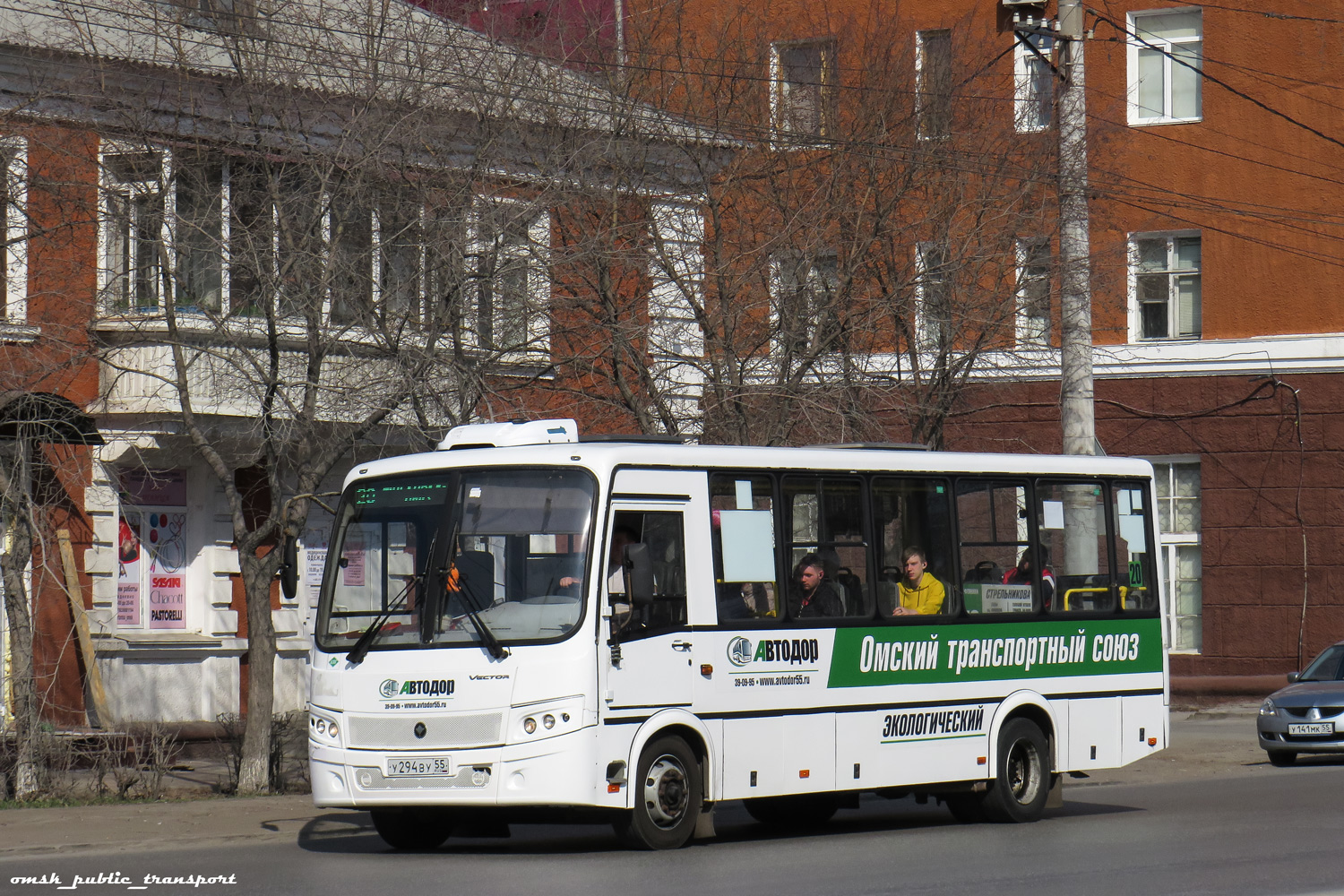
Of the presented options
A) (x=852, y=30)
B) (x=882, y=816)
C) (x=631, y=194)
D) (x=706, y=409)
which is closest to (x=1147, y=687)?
(x=882, y=816)

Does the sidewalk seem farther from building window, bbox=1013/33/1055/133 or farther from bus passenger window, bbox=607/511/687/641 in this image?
A: building window, bbox=1013/33/1055/133

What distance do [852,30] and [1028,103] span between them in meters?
2.37

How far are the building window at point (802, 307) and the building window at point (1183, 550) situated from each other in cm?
1184

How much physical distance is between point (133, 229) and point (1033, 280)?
411 inches

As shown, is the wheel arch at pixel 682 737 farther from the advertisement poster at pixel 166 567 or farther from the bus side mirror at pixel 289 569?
the advertisement poster at pixel 166 567

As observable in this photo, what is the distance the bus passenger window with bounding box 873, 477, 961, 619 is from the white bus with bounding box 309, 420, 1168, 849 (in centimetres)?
2

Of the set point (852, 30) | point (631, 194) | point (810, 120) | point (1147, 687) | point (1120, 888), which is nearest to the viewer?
point (1120, 888)

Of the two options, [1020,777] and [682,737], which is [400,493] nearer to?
[682,737]

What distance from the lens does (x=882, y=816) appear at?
642 inches

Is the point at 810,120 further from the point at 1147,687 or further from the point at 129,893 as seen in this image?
the point at 129,893

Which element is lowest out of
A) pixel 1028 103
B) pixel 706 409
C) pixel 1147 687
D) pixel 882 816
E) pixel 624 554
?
pixel 882 816

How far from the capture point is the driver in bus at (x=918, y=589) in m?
14.4

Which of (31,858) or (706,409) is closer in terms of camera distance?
(31,858)

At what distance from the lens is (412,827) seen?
13.4m
